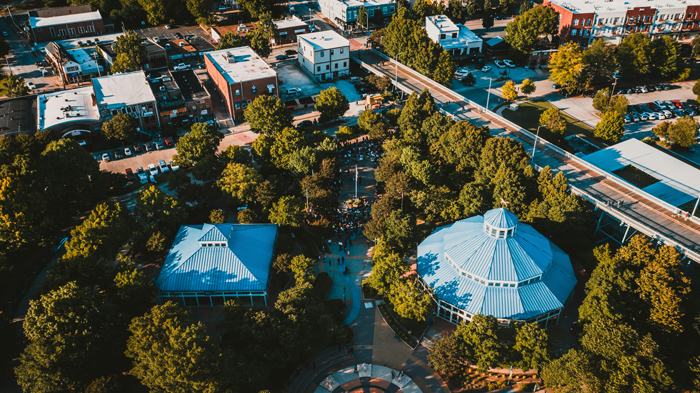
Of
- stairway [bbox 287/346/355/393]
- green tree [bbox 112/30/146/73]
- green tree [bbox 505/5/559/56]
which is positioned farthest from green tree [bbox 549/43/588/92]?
green tree [bbox 112/30/146/73]

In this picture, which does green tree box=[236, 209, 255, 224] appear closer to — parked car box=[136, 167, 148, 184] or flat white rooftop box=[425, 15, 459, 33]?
parked car box=[136, 167, 148, 184]

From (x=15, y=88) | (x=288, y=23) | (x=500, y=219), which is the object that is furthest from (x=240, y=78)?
(x=500, y=219)

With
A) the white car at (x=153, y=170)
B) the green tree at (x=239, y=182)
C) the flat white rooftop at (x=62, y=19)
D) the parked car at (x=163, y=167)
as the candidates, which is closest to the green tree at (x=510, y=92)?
the green tree at (x=239, y=182)

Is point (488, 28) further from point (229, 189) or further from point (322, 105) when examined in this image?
point (229, 189)

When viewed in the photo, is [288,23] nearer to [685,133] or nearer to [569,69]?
[569,69]

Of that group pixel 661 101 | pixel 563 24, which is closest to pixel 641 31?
pixel 563 24

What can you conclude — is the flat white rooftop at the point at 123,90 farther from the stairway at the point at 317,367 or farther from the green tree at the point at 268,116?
the stairway at the point at 317,367
